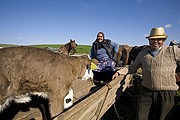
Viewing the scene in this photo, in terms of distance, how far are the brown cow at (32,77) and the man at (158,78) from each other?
175cm

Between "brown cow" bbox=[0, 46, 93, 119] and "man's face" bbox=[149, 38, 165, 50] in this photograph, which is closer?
"brown cow" bbox=[0, 46, 93, 119]

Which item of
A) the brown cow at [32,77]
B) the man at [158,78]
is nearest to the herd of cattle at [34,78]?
the brown cow at [32,77]

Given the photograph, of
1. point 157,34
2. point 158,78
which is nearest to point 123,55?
point 157,34

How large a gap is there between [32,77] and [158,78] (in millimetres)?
2619

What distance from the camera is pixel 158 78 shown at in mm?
3994

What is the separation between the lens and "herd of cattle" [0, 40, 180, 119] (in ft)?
11.3

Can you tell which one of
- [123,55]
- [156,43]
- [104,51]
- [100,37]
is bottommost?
[123,55]

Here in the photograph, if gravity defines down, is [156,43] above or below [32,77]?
above

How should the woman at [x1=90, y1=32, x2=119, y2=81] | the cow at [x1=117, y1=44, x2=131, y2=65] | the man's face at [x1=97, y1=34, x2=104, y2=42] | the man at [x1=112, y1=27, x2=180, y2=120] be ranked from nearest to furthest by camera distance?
1. the man at [x1=112, y1=27, x2=180, y2=120]
2. the woman at [x1=90, y1=32, x2=119, y2=81]
3. the man's face at [x1=97, y1=34, x2=104, y2=42]
4. the cow at [x1=117, y1=44, x2=131, y2=65]

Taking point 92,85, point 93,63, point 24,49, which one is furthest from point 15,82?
point 92,85

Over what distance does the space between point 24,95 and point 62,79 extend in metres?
0.81

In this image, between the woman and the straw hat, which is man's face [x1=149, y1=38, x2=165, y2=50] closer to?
the straw hat

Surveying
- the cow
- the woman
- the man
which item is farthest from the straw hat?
the cow

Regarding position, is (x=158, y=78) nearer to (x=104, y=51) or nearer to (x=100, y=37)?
(x=104, y=51)
